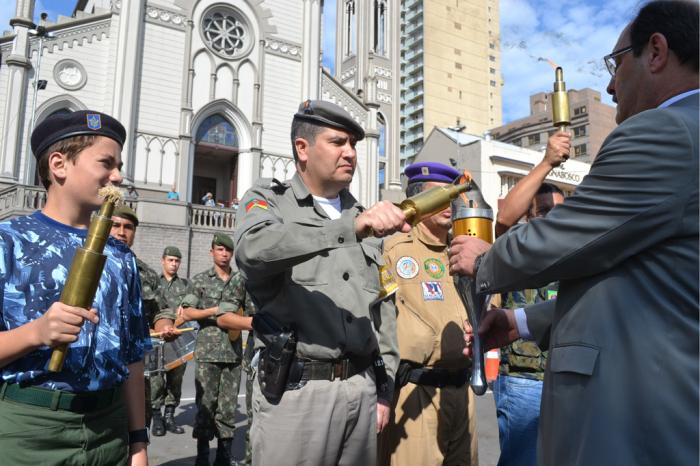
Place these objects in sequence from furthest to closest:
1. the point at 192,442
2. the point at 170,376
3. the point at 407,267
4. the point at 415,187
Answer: the point at 170,376 → the point at 192,442 → the point at 415,187 → the point at 407,267

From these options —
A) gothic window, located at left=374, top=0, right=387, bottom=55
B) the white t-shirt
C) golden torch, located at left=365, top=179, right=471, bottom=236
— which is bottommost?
golden torch, located at left=365, top=179, right=471, bottom=236

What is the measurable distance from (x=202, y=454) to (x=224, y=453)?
246 mm

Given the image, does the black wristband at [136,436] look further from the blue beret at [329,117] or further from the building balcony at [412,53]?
the building balcony at [412,53]

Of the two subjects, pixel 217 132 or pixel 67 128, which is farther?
pixel 217 132

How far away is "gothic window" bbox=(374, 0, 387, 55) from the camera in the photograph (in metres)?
34.0

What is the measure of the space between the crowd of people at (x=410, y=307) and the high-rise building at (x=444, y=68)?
70.8 m

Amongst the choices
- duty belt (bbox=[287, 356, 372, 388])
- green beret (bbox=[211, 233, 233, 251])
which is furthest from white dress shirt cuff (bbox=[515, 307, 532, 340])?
green beret (bbox=[211, 233, 233, 251])

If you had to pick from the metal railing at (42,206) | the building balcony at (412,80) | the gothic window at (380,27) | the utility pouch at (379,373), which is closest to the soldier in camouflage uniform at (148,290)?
the utility pouch at (379,373)

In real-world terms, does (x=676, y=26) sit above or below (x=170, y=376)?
above

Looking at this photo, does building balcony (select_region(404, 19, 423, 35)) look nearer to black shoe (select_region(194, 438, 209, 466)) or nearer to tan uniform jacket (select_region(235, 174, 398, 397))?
black shoe (select_region(194, 438, 209, 466))

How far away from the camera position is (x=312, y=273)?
8.46 ft

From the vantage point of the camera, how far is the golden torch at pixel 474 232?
6.93ft

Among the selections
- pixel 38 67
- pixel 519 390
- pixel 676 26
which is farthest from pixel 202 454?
pixel 38 67

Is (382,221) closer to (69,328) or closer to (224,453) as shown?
(69,328)
